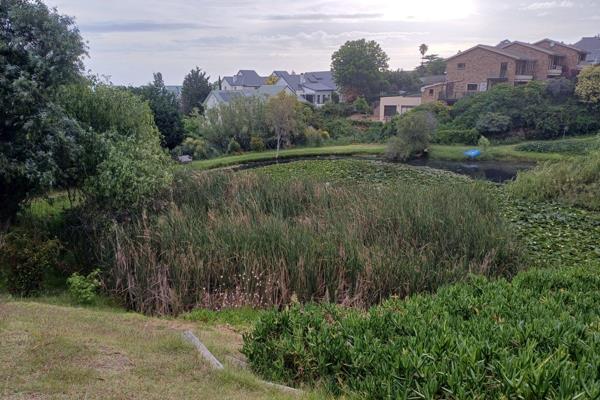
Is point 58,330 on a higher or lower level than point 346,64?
lower

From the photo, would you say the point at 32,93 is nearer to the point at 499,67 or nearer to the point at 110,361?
the point at 110,361

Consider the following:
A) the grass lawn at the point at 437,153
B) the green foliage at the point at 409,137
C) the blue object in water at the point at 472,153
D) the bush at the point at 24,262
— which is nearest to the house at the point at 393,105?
the grass lawn at the point at 437,153

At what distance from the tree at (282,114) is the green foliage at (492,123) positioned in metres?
10.7

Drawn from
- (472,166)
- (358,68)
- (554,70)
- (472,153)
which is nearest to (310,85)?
(358,68)

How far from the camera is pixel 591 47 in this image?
4166cm

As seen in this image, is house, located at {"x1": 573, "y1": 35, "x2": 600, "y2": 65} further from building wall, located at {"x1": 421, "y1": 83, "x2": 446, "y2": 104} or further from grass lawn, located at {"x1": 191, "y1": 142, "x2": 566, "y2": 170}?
grass lawn, located at {"x1": 191, "y1": 142, "x2": 566, "y2": 170}

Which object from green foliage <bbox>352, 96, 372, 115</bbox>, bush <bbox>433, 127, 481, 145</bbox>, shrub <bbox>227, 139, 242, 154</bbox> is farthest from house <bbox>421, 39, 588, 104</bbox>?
→ shrub <bbox>227, 139, 242, 154</bbox>

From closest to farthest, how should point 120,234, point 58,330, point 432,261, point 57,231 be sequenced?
1. point 58,330
2. point 432,261
3. point 120,234
4. point 57,231

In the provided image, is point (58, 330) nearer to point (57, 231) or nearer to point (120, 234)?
point (120, 234)

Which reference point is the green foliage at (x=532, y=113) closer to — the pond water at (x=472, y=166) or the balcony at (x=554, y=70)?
the pond water at (x=472, y=166)

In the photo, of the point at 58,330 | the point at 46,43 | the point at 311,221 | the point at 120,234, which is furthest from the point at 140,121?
the point at 58,330

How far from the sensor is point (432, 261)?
646cm

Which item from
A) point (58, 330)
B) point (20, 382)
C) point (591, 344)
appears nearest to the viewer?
point (591, 344)

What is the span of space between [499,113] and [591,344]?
2756 cm
